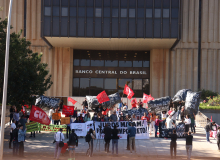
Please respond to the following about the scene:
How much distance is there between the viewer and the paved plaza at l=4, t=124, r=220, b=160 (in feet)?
46.6

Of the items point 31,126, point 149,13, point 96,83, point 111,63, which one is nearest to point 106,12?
point 149,13

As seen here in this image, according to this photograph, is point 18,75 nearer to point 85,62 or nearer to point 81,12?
point 81,12

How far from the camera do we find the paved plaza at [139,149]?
14.2 m

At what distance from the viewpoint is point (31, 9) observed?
131 ft

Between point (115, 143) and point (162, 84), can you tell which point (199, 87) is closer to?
point (162, 84)

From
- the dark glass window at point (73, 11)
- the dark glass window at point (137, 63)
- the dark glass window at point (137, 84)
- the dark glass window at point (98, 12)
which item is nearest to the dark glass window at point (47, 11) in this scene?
the dark glass window at point (73, 11)

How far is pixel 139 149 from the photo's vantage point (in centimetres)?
1555

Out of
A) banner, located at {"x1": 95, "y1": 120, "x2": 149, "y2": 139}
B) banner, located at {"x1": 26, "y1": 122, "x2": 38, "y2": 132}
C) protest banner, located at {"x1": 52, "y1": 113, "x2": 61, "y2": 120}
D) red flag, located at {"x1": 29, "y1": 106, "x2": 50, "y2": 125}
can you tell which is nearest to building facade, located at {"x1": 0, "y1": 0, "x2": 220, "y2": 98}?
protest banner, located at {"x1": 52, "y1": 113, "x2": 61, "y2": 120}

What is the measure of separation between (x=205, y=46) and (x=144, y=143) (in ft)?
92.0

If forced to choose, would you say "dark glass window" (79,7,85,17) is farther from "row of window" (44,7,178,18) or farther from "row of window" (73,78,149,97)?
"row of window" (73,78,149,97)

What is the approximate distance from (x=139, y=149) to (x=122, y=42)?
938 inches

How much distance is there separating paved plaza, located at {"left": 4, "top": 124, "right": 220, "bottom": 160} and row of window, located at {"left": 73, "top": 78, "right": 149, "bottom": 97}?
2382 cm

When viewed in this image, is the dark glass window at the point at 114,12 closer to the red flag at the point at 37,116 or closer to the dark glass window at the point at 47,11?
the dark glass window at the point at 47,11

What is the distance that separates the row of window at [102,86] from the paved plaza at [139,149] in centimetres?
2382
